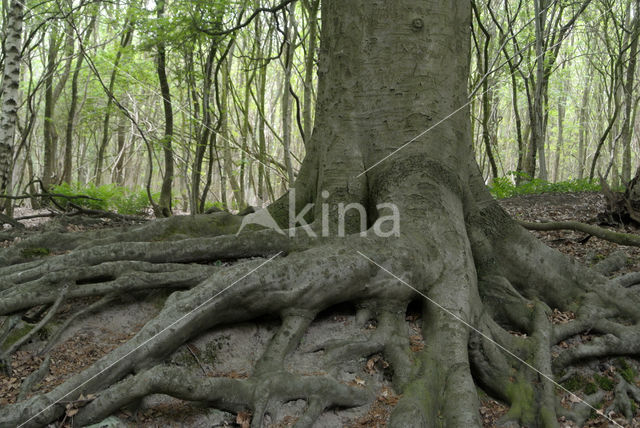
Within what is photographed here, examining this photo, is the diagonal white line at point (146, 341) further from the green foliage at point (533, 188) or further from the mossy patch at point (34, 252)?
the green foliage at point (533, 188)

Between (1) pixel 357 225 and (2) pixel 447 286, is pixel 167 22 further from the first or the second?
(2) pixel 447 286

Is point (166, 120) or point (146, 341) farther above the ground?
point (166, 120)

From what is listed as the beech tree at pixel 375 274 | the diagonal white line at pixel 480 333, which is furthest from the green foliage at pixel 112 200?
the diagonal white line at pixel 480 333

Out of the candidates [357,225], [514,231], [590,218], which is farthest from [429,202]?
[590,218]

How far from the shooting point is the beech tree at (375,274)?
2877 millimetres

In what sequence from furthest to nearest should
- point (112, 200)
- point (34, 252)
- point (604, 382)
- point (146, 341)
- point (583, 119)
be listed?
point (583, 119), point (112, 200), point (34, 252), point (604, 382), point (146, 341)

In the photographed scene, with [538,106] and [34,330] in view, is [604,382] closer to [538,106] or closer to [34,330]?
[34,330]

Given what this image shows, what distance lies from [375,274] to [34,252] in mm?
2971

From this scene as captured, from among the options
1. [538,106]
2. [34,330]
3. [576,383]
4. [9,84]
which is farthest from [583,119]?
[34,330]

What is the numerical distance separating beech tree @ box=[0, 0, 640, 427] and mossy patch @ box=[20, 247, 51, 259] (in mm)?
22

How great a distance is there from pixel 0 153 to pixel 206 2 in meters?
4.15

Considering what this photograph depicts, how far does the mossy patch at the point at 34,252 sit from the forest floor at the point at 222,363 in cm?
100

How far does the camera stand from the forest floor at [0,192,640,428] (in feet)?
8.98

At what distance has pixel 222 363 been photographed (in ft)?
10.5
